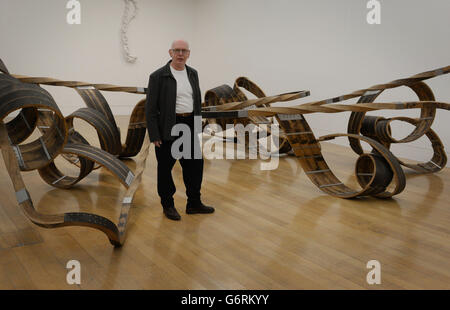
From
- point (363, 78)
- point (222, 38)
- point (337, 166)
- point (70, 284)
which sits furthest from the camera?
point (222, 38)

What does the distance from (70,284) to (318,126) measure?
538 cm

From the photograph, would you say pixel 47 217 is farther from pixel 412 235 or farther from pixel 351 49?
pixel 351 49

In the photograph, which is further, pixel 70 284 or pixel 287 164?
pixel 287 164

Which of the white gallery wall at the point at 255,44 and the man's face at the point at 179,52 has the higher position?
the white gallery wall at the point at 255,44

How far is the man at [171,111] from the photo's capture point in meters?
3.04

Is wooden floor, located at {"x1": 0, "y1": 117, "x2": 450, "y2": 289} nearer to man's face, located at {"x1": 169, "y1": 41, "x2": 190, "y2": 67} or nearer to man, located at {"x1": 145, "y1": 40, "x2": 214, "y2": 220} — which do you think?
man, located at {"x1": 145, "y1": 40, "x2": 214, "y2": 220}

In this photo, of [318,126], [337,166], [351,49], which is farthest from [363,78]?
[337,166]

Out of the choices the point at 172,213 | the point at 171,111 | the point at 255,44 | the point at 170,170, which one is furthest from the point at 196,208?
the point at 255,44

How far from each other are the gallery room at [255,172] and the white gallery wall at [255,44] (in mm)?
29

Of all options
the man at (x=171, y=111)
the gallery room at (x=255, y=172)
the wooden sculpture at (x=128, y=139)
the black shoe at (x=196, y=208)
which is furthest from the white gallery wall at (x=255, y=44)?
the man at (x=171, y=111)

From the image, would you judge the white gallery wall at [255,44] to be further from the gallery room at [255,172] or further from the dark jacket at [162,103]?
the dark jacket at [162,103]

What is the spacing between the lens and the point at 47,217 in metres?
2.38

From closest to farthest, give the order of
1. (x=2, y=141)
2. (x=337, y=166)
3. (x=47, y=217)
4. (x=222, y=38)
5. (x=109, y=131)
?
(x=47, y=217) < (x=2, y=141) < (x=109, y=131) < (x=337, y=166) < (x=222, y=38)

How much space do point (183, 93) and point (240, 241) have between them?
1085mm
